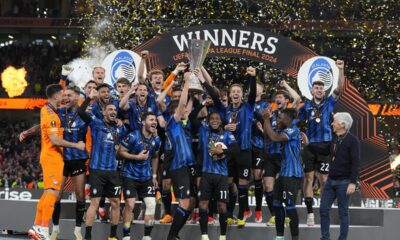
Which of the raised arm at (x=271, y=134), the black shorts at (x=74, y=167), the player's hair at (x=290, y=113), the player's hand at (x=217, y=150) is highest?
the player's hair at (x=290, y=113)

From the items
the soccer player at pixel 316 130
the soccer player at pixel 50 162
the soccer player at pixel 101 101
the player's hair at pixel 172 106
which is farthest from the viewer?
the soccer player at pixel 316 130

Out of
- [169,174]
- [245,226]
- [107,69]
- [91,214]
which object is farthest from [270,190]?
[107,69]

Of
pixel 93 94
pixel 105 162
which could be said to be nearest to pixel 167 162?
pixel 105 162

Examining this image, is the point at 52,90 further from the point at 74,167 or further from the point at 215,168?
the point at 215,168

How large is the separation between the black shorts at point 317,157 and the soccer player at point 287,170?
1.12m

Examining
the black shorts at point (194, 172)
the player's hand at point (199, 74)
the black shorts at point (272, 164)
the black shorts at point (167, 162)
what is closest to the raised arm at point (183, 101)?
the player's hand at point (199, 74)

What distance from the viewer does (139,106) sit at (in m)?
12.6

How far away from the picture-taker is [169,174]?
42.0 ft

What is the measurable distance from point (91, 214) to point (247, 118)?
8.55 feet

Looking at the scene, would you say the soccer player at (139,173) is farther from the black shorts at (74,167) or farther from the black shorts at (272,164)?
the black shorts at (272,164)

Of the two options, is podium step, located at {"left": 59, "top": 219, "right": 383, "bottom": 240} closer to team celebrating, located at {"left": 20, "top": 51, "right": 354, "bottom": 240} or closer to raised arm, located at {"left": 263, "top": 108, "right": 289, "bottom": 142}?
team celebrating, located at {"left": 20, "top": 51, "right": 354, "bottom": 240}

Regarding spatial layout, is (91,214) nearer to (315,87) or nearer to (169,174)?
(169,174)

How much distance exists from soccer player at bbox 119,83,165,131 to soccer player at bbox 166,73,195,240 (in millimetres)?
479

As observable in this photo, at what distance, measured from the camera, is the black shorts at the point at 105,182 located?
39.4 feet
